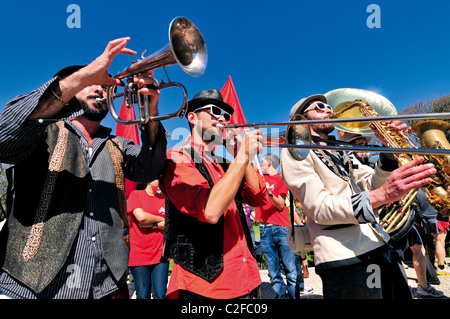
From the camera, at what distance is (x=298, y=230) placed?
2844 mm

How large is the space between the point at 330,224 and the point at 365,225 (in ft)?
0.96

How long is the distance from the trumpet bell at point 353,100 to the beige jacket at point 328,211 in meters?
2.00

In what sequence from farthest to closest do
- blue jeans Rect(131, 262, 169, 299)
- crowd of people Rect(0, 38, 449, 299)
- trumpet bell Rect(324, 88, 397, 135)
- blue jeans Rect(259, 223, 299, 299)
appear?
blue jeans Rect(259, 223, 299, 299), trumpet bell Rect(324, 88, 397, 135), blue jeans Rect(131, 262, 169, 299), crowd of people Rect(0, 38, 449, 299)

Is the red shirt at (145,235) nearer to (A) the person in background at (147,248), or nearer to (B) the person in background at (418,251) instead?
(A) the person in background at (147,248)

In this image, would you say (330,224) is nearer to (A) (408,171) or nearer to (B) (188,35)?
A: (A) (408,171)

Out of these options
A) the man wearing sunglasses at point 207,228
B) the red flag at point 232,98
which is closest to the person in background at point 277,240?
the red flag at point 232,98

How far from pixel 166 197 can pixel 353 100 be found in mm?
3318

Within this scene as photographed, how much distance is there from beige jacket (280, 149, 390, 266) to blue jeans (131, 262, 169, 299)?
7.96 feet

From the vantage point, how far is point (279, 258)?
5.67 metres

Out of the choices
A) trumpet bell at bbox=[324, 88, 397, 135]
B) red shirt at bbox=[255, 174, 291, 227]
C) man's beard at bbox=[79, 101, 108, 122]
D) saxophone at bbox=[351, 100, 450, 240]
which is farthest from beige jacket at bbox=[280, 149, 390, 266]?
red shirt at bbox=[255, 174, 291, 227]

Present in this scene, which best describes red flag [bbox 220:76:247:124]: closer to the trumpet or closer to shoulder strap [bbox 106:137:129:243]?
the trumpet

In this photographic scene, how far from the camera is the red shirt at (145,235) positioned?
4207 mm

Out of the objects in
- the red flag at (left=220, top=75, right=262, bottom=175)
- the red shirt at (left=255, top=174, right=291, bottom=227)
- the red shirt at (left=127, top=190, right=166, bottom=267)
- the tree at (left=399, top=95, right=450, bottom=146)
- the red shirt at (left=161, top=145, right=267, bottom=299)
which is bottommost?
the red shirt at (left=161, top=145, right=267, bottom=299)

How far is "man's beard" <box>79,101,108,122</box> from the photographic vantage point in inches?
84.0
